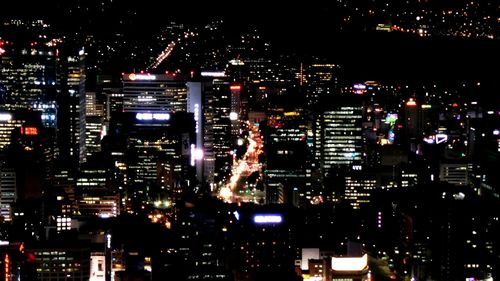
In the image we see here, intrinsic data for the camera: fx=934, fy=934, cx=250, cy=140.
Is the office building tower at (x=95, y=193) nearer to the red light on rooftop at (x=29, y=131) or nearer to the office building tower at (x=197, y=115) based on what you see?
the red light on rooftop at (x=29, y=131)

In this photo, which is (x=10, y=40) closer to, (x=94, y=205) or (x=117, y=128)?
(x=117, y=128)

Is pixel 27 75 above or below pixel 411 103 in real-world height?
above

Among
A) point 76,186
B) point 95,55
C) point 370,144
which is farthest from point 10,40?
point 370,144

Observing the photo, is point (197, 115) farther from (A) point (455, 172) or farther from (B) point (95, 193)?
(A) point (455, 172)

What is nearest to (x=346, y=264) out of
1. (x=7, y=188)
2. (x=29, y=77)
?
(x=7, y=188)

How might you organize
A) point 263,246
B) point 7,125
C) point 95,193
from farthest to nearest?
point 7,125 → point 95,193 → point 263,246

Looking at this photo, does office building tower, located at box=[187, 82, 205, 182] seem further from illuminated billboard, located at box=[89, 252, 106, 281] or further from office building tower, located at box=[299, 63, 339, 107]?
illuminated billboard, located at box=[89, 252, 106, 281]

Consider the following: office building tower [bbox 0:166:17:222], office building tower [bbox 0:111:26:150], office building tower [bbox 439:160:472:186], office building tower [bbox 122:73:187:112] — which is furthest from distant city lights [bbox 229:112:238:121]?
office building tower [bbox 0:166:17:222]
